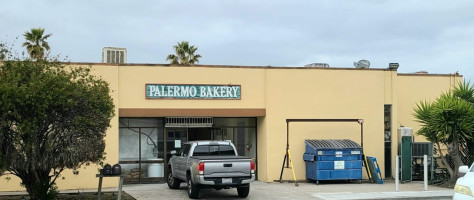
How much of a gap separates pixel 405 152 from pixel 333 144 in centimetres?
323

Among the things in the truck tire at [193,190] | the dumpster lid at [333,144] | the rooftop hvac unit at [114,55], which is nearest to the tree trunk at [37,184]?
the truck tire at [193,190]

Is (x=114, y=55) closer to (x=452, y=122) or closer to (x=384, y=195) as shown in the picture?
(x=384, y=195)

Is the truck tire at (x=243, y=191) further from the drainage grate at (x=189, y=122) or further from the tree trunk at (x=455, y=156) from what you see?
the tree trunk at (x=455, y=156)

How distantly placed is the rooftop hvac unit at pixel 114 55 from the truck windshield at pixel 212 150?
5981mm

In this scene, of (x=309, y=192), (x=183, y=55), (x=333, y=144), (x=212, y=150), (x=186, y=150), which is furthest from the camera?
(x=183, y=55)

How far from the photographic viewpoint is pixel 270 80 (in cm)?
2034

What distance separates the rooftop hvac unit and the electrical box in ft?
36.2

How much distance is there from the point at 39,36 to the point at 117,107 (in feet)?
53.9

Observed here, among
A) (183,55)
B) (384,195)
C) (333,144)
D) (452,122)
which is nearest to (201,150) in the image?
(384,195)

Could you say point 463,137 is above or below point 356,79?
below

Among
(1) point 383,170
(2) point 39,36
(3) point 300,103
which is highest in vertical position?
(2) point 39,36

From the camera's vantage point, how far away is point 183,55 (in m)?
41.3

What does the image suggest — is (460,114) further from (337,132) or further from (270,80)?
(270,80)

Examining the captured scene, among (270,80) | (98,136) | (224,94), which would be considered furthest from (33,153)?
(270,80)
